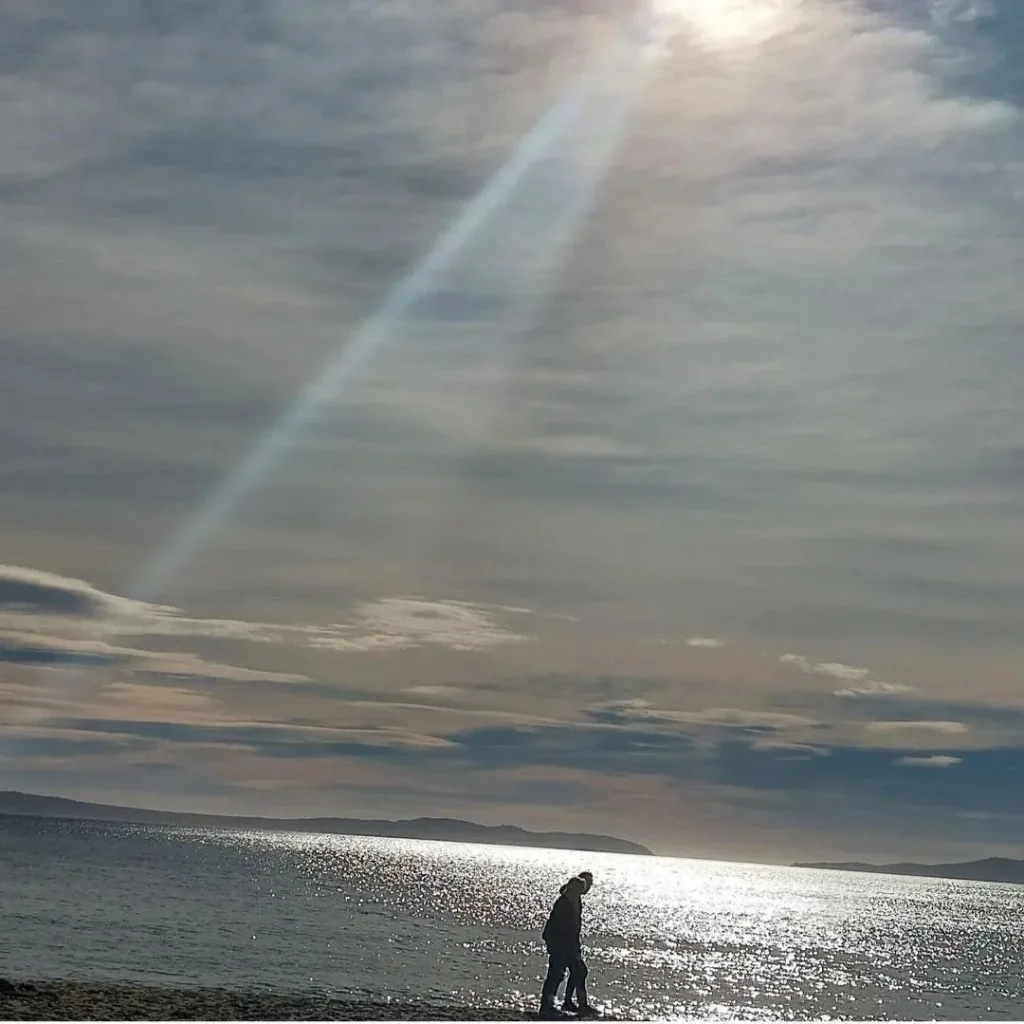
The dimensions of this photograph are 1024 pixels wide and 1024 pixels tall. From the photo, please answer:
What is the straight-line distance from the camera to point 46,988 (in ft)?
92.3

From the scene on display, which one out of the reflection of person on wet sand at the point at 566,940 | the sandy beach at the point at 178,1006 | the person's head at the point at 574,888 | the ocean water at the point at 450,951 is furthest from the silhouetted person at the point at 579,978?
the ocean water at the point at 450,951

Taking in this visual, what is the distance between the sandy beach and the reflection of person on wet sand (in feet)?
5.20

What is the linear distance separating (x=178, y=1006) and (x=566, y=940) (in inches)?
293

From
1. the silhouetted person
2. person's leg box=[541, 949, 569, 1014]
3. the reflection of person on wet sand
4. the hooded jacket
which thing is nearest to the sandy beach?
person's leg box=[541, 949, 569, 1014]

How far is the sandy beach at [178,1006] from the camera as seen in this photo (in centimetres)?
2428

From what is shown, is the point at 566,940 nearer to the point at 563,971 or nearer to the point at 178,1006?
the point at 563,971

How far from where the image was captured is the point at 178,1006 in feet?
85.9

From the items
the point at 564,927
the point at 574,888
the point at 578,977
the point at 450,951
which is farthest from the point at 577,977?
the point at 450,951

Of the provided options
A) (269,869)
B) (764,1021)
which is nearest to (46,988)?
(764,1021)

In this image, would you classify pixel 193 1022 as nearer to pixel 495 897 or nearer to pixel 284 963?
pixel 284 963

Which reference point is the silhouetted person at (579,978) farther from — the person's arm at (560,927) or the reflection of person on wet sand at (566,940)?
the person's arm at (560,927)

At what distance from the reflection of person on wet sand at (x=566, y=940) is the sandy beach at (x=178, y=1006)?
1586 millimetres

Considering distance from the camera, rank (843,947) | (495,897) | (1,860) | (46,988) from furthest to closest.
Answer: (495,897), (1,860), (843,947), (46,988)

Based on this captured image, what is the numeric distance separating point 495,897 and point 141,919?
78.7 meters
